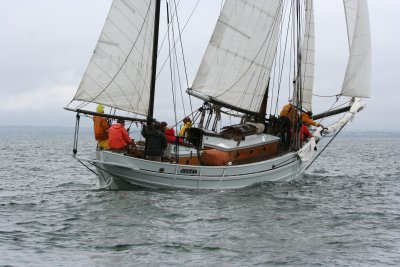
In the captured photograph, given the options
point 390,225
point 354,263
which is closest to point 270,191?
point 390,225

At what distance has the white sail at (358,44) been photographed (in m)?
28.0

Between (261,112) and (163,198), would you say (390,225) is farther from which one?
(261,112)

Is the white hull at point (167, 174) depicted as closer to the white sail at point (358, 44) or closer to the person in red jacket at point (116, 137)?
the person in red jacket at point (116, 137)

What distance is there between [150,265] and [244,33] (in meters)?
15.0

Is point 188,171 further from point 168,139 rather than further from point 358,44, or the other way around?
point 358,44

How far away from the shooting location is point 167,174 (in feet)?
71.2

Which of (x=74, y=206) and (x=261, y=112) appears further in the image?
(x=261, y=112)

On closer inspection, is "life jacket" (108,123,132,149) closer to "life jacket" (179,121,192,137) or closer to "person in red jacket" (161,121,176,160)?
"person in red jacket" (161,121,176,160)

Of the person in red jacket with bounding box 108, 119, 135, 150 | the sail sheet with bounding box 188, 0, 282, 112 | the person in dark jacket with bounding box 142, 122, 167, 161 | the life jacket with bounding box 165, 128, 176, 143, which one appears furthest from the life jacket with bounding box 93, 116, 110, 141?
the sail sheet with bounding box 188, 0, 282, 112

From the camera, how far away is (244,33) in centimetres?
2627

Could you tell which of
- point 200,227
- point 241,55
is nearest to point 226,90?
point 241,55

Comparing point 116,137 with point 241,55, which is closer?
point 116,137

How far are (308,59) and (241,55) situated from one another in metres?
3.66

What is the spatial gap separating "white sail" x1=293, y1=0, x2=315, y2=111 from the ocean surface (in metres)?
4.79
